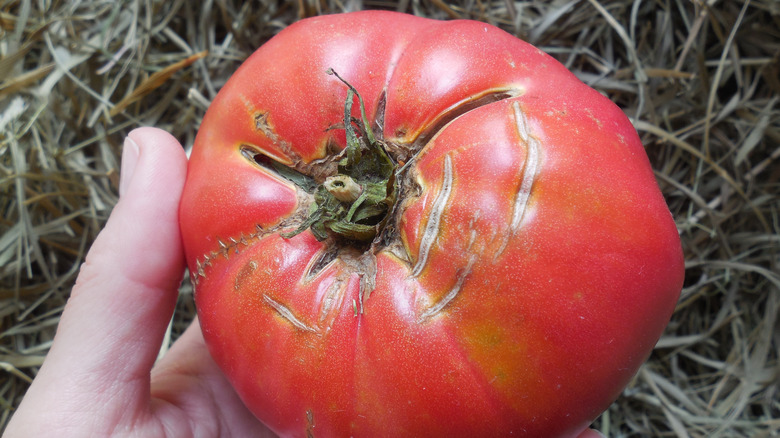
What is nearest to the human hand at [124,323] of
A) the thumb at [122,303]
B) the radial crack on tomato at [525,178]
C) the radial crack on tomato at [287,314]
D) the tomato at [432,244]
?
the thumb at [122,303]

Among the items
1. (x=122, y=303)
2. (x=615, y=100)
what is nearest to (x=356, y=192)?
(x=122, y=303)

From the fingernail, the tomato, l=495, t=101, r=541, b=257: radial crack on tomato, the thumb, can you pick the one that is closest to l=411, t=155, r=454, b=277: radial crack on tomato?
the tomato

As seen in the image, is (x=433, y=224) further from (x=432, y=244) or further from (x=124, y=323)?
(x=124, y=323)

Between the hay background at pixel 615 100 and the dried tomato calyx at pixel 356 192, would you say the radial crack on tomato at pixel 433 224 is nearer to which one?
the dried tomato calyx at pixel 356 192

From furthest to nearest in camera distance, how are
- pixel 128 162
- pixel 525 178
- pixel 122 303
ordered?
pixel 128 162 → pixel 122 303 → pixel 525 178

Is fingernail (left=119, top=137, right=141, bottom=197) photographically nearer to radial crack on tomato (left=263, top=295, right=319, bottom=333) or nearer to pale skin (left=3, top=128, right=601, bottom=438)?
pale skin (left=3, top=128, right=601, bottom=438)

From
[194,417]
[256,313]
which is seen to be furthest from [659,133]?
[194,417]
